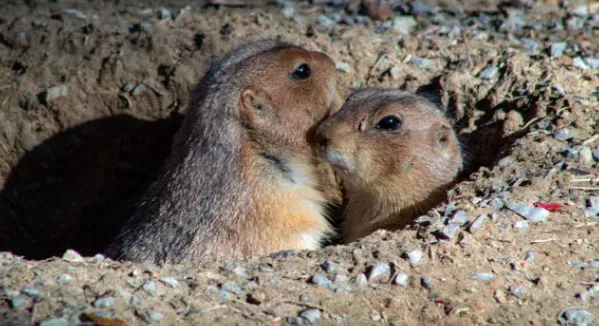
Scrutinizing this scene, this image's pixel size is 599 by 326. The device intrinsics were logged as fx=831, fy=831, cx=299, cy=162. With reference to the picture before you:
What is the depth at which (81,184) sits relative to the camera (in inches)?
315

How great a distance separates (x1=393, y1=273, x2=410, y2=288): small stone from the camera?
4629mm

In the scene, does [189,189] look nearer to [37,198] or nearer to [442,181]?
[442,181]

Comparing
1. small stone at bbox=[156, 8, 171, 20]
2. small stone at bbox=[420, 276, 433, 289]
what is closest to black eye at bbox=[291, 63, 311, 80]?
small stone at bbox=[420, 276, 433, 289]

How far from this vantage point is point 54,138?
798 centimetres

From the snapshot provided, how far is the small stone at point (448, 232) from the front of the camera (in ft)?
16.2

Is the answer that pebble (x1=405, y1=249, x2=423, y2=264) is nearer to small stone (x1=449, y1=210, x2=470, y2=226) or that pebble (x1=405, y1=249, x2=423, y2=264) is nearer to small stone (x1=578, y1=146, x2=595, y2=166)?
small stone (x1=449, y1=210, x2=470, y2=226)

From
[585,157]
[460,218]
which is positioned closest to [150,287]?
[460,218]

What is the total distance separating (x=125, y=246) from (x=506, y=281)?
2923 millimetres

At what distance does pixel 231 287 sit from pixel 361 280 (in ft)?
2.40

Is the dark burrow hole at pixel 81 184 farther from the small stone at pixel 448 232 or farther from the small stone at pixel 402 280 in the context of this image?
the small stone at pixel 402 280

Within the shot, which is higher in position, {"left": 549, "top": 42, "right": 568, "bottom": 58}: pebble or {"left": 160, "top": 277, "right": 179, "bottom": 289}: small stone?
{"left": 549, "top": 42, "right": 568, "bottom": 58}: pebble

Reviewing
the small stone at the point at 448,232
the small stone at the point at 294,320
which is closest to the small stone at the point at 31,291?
the small stone at the point at 294,320

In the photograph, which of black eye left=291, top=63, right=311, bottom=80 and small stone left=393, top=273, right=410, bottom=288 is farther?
black eye left=291, top=63, right=311, bottom=80

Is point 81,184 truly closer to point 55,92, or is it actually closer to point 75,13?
point 55,92
